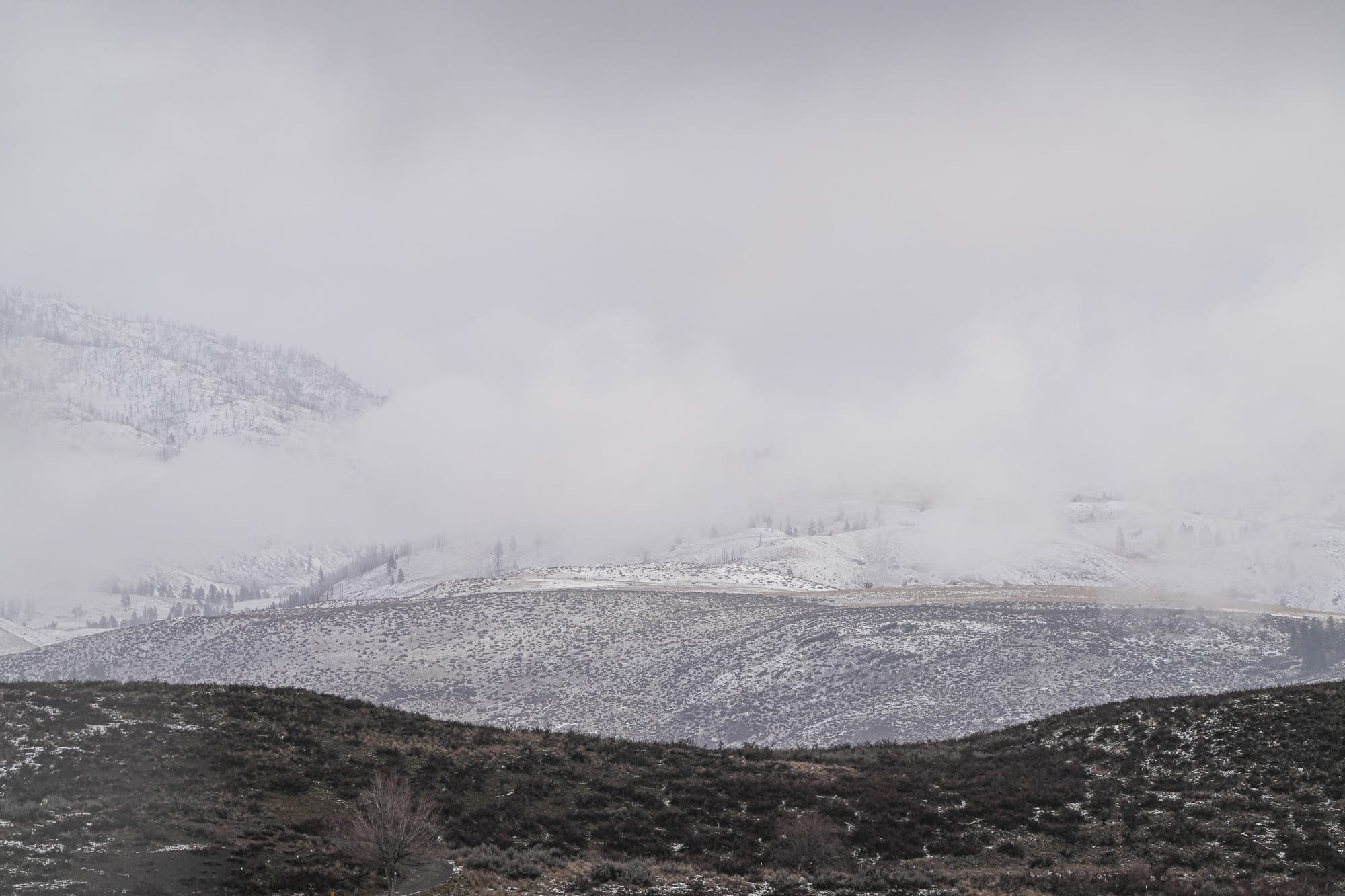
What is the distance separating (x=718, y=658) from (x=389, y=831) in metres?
88.9

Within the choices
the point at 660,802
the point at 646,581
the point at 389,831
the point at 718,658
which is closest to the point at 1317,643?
the point at 718,658

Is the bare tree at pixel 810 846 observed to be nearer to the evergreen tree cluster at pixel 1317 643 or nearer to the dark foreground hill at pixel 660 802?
the dark foreground hill at pixel 660 802

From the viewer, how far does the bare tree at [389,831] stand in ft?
77.7

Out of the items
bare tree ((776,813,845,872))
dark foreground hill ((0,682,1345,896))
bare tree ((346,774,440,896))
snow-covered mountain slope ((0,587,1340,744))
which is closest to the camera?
bare tree ((346,774,440,896))

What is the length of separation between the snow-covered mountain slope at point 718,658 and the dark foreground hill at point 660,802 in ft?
163

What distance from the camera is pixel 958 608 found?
120 metres

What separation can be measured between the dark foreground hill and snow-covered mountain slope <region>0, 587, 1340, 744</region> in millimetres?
49677

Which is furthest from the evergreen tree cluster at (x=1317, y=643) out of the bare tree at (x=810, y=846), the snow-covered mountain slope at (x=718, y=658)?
the bare tree at (x=810, y=846)

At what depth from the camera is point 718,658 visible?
11050cm

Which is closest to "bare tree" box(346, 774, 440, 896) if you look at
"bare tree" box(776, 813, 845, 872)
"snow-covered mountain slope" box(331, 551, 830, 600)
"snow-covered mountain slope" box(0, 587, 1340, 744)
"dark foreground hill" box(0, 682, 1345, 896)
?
"dark foreground hill" box(0, 682, 1345, 896)

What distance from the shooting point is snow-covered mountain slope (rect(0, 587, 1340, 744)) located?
3649 inches

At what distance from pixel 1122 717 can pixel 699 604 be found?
94.9 meters

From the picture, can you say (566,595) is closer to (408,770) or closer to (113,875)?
(408,770)

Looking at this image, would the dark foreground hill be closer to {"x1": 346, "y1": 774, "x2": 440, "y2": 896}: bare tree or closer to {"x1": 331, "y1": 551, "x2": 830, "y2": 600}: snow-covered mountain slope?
{"x1": 346, "y1": 774, "x2": 440, "y2": 896}: bare tree
